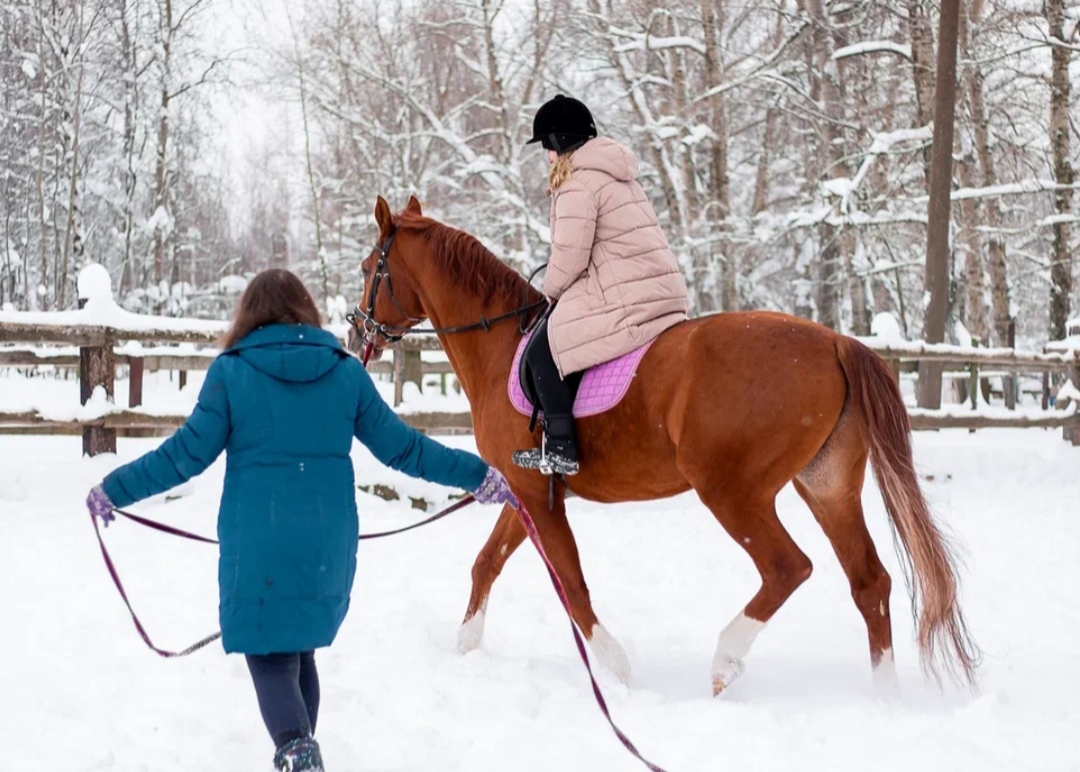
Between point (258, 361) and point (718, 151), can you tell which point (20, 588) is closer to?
point (258, 361)

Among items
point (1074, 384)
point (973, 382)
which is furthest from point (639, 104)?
point (1074, 384)

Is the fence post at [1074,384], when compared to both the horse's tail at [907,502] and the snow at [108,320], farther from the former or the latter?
the snow at [108,320]

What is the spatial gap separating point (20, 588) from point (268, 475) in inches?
129

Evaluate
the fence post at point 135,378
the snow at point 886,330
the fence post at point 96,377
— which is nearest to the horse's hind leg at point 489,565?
the fence post at point 96,377

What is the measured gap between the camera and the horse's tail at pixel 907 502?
3.93 m

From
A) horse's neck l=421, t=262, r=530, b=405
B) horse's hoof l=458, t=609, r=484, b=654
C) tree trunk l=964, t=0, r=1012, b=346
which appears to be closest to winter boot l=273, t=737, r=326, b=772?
horse's hoof l=458, t=609, r=484, b=654

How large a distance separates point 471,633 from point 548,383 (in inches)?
50.7

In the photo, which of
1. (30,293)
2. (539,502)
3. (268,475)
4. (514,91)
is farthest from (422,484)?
(30,293)

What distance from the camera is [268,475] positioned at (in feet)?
9.02

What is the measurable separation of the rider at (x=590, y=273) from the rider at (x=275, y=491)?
1.65 meters

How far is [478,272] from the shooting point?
4977 mm

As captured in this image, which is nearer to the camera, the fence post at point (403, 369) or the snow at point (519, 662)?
the snow at point (519, 662)

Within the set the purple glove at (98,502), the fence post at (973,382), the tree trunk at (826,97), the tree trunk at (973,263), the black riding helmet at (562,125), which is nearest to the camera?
the purple glove at (98,502)

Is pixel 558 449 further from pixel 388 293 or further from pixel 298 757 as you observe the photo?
pixel 298 757
